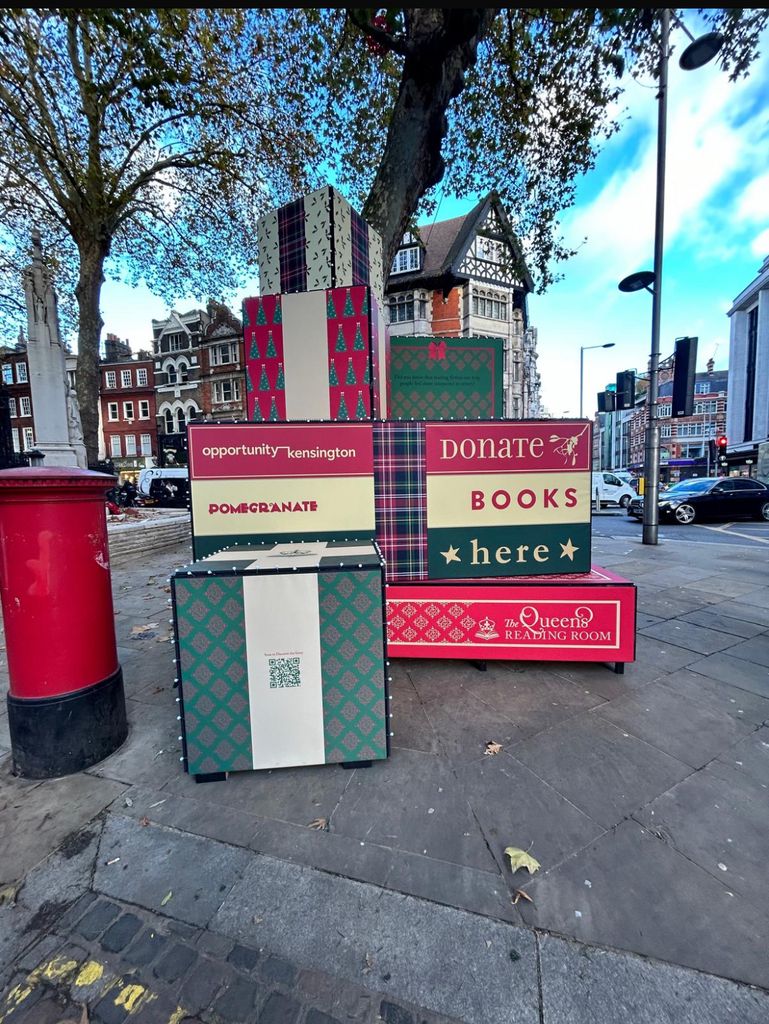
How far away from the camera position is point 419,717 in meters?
3.24

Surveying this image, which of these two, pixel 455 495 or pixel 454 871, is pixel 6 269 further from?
pixel 454 871

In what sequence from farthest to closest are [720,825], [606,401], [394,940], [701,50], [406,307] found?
[406,307]
[606,401]
[701,50]
[720,825]
[394,940]

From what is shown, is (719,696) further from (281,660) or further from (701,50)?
(701,50)

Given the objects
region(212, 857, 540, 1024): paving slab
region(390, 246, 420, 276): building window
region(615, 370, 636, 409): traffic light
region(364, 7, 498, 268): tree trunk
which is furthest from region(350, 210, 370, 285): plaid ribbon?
region(390, 246, 420, 276): building window

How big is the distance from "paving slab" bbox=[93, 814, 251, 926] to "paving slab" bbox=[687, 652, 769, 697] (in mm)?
3918

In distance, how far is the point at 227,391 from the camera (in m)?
37.2

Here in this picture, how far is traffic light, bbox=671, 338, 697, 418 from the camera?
9.91m

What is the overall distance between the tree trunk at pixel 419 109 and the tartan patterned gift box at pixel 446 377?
3.19 m

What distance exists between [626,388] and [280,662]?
1289cm

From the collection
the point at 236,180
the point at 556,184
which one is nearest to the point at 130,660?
the point at 556,184

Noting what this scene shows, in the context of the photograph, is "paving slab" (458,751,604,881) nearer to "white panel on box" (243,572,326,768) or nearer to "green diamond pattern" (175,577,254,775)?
"white panel on box" (243,572,326,768)

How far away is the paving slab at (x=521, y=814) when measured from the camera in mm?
2098

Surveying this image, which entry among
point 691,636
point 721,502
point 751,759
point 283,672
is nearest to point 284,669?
point 283,672

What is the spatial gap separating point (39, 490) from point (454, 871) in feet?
9.94
